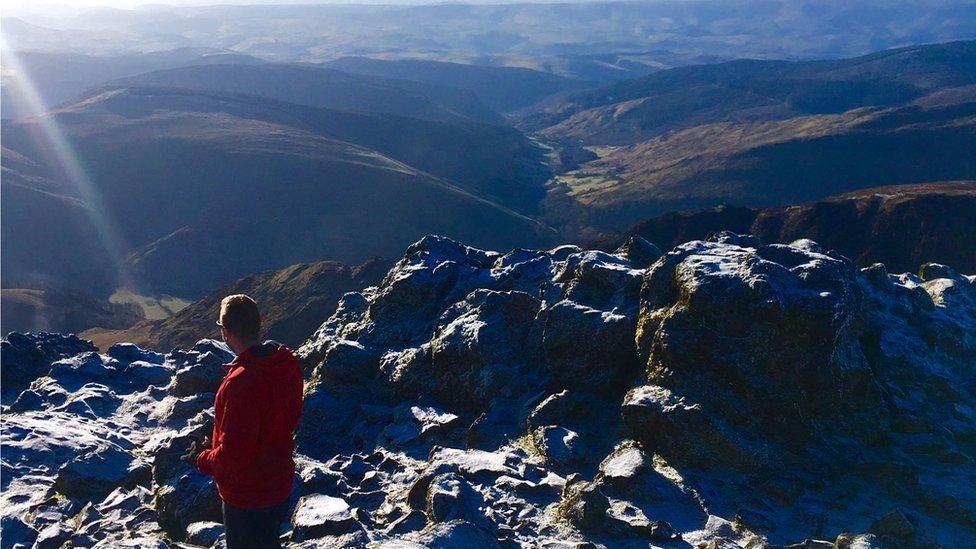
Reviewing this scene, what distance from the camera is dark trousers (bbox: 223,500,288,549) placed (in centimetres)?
663

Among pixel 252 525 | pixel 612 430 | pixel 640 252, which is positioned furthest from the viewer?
pixel 640 252

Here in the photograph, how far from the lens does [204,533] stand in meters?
9.25

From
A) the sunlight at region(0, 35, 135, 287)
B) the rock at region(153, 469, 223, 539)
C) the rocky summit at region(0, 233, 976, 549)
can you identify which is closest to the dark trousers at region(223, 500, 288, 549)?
the rocky summit at region(0, 233, 976, 549)

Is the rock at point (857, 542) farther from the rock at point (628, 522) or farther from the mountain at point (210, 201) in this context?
the mountain at point (210, 201)

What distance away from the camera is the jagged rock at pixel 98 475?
439 inches

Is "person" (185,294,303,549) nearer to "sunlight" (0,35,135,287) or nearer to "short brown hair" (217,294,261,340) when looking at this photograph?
"short brown hair" (217,294,261,340)

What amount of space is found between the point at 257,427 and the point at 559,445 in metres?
5.64

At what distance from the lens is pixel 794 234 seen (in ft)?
196

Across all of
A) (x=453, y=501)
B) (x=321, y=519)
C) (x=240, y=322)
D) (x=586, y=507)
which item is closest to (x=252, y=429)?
(x=240, y=322)

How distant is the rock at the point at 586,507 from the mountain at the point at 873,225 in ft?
146

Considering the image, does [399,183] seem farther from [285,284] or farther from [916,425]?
[916,425]

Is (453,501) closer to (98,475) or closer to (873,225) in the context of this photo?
(98,475)

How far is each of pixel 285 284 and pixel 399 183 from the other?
56802 millimetres

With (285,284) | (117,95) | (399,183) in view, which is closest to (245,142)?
(399,183)
